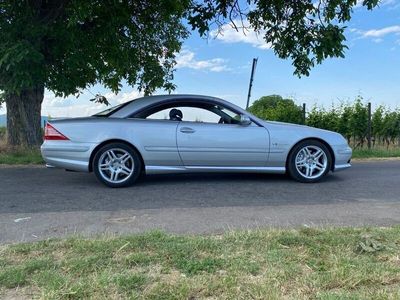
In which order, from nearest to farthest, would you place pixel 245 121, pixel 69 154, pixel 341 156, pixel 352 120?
pixel 69 154
pixel 245 121
pixel 341 156
pixel 352 120

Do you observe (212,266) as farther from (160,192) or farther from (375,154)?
(375,154)

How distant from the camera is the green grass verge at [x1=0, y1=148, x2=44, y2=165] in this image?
9.95 m

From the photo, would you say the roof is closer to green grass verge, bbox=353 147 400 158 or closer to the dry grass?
the dry grass

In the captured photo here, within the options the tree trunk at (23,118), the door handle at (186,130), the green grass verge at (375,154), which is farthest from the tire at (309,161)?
the tree trunk at (23,118)

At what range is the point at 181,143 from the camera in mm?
7082

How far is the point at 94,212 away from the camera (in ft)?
17.3

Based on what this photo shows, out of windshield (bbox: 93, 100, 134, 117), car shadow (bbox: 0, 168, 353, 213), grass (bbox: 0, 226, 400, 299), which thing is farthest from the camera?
windshield (bbox: 93, 100, 134, 117)

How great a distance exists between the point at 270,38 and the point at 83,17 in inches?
227

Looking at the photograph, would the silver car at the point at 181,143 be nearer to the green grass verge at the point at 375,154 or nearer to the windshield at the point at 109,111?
the windshield at the point at 109,111

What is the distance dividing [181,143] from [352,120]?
11640mm

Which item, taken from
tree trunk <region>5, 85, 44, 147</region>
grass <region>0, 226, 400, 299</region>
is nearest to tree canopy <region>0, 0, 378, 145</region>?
tree trunk <region>5, 85, 44, 147</region>

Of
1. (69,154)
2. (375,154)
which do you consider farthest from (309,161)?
(375,154)

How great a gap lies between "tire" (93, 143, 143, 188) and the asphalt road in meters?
0.19

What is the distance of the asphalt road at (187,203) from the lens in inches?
185
